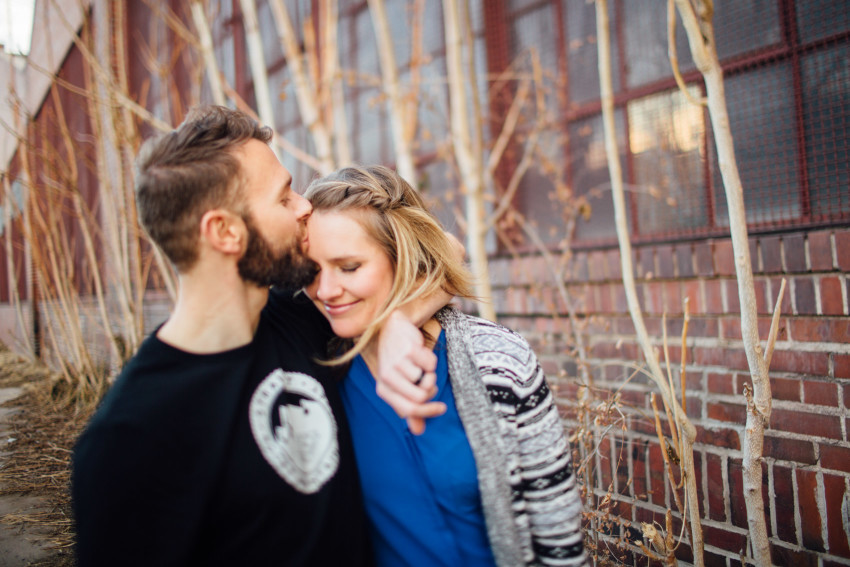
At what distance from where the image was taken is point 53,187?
356 centimetres

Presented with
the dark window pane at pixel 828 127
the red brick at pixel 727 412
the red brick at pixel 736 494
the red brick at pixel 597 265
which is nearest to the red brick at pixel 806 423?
the red brick at pixel 727 412

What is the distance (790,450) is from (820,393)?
26 cm

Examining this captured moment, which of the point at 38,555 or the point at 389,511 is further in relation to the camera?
the point at 38,555

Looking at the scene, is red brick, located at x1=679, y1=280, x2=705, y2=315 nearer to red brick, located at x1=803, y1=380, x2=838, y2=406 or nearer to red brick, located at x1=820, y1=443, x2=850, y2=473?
red brick, located at x1=803, y1=380, x2=838, y2=406

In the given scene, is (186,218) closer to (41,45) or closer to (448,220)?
(448,220)

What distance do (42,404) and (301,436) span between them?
4087mm

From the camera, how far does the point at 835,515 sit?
1.94 meters

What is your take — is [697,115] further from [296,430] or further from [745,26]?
[296,430]

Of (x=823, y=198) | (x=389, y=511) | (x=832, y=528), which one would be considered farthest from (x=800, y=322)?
(x=389, y=511)

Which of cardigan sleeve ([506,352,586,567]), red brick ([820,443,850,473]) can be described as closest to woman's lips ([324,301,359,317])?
cardigan sleeve ([506,352,586,567])

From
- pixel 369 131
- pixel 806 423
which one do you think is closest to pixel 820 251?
pixel 806 423

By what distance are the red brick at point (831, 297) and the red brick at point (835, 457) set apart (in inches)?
20.0

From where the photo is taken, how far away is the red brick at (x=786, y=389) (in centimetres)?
206

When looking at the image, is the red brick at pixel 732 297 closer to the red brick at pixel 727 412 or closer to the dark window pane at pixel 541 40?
the red brick at pixel 727 412
